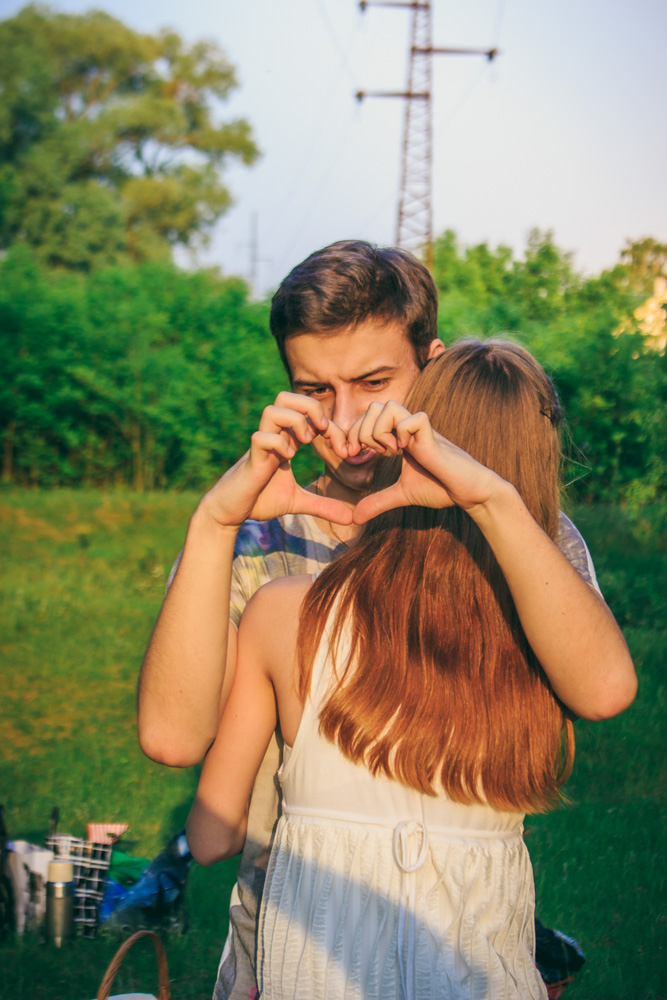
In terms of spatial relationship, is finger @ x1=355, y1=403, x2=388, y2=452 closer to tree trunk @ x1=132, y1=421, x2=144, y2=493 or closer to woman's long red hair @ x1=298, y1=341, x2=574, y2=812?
woman's long red hair @ x1=298, y1=341, x2=574, y2=812

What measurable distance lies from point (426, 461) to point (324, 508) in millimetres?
239

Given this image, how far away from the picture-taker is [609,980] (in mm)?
3430

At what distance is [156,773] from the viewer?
564 centimetres

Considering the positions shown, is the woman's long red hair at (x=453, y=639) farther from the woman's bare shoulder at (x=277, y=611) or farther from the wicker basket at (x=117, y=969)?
the wicker basket at (x=117, y=969)

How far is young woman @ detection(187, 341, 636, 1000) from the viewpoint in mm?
1321

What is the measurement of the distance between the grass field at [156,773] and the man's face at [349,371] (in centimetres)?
211

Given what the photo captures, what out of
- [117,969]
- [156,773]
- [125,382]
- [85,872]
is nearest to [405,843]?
[117,969]

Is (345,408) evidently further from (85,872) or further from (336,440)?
(85,872)

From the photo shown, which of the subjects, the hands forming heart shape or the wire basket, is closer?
the hands forming heart shape

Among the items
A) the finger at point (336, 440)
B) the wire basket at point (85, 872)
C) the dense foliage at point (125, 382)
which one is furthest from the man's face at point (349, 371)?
the dense foliage at point (125, 382)

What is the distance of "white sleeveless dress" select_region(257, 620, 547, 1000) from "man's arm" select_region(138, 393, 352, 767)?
0.18 metres

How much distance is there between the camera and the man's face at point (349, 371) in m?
2.36

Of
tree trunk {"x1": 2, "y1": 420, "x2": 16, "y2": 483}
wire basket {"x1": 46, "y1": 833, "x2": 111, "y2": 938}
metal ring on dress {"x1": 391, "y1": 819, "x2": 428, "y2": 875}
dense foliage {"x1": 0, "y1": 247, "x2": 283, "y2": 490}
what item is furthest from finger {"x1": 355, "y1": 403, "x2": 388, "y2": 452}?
tree trunk {"x1": 2, "y1": 420, "x2": 16, "y2": 483}

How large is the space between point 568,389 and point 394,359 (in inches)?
330
